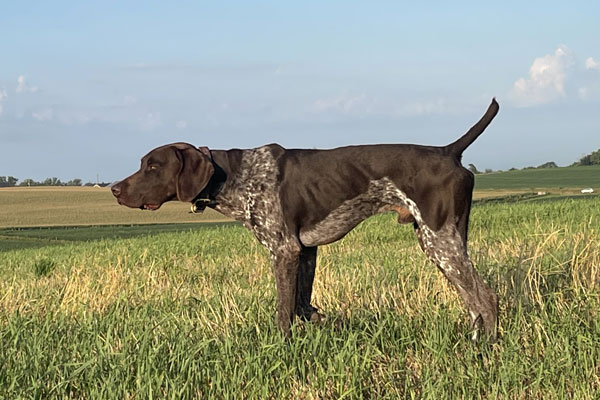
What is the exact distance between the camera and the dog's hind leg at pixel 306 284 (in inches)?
237

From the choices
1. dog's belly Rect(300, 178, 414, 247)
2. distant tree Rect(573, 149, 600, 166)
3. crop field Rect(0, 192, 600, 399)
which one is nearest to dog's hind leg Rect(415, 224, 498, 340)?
crop field Rect(0, 192, 600, 399)

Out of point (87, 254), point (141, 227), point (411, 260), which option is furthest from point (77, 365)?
point (141, 227)

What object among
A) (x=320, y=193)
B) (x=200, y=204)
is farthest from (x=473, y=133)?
(x=200, y=204)

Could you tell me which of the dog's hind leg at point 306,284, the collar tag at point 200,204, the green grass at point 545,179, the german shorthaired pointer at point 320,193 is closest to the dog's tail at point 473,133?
the german shorthaired pointer at point 320,193

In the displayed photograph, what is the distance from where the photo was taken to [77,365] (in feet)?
16.4

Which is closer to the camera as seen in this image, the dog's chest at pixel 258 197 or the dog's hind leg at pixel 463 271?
the dog's hind leg at pixel 463 271

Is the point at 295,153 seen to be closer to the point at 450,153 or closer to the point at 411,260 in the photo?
the point at 450,153

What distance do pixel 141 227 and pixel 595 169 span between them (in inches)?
1720

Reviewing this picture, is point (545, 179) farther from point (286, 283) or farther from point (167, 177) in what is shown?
point (167, 177)

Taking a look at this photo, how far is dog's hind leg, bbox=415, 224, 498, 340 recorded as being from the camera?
18.5ft

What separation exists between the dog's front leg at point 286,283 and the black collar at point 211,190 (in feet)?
2.38

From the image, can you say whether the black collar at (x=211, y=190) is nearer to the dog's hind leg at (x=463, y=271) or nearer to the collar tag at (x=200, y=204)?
the collar tag at (x=200, y=204)

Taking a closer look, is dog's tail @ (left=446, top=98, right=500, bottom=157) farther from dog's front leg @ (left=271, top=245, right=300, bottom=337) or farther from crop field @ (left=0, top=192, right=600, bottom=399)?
dog's front leg @ (left=271, top=245, right=300, bottom=337)

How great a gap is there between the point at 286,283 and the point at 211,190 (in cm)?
100
